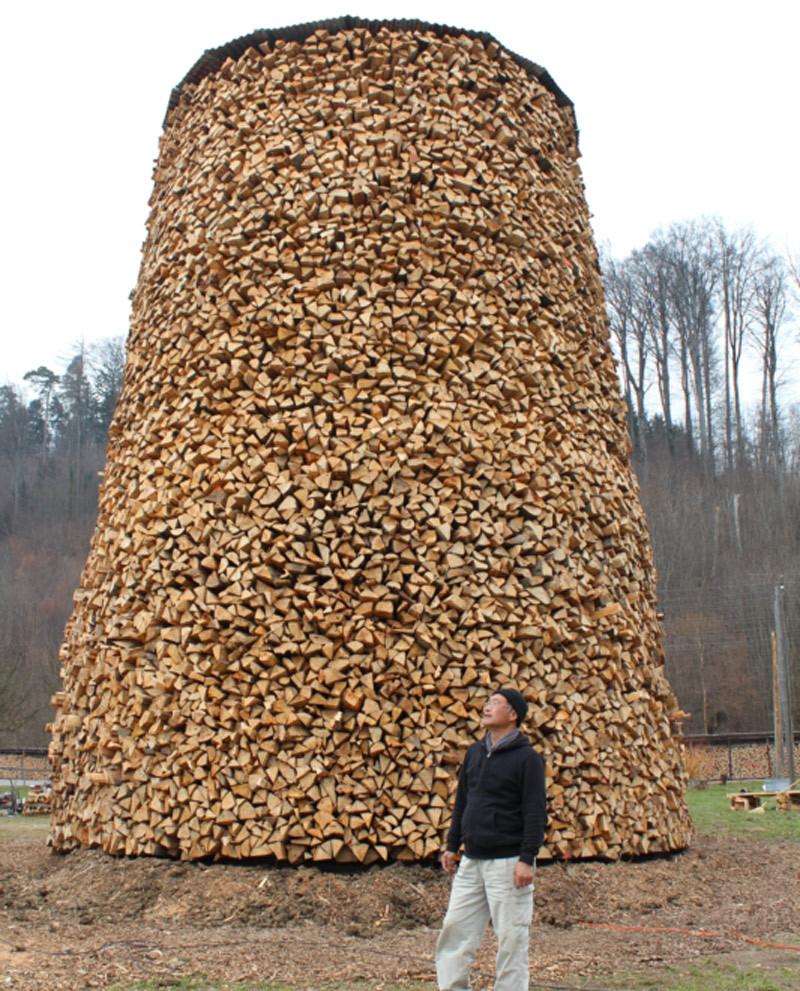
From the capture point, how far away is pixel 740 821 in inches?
404

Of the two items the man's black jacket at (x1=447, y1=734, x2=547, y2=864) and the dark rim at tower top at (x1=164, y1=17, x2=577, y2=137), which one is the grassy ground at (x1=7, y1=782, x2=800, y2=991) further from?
the dark rim at tower top at (x1=164, y1=17, x2=577, y2=137)

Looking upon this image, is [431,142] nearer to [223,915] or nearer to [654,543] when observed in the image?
[223,915]

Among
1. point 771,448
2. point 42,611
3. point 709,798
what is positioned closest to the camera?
point 709,798

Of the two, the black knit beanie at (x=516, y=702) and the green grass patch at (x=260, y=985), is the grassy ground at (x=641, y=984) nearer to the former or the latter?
the green grass patch at (x=260, y=985)

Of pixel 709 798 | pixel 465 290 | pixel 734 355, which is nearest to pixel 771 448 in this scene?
pixel 734 355

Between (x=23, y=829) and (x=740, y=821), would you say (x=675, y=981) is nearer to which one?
(x=740, y=821)

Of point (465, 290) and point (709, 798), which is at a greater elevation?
point (465, 290)

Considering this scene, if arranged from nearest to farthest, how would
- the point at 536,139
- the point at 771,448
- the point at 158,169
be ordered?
1. the point at 536,139
2. the point at 158,169
3. the point at 771,448

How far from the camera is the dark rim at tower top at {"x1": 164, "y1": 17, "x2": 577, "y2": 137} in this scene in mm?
6922

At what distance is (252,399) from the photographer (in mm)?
6184

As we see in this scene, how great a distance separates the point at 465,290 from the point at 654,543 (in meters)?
23.0

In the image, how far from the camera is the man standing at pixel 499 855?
350 centimetres

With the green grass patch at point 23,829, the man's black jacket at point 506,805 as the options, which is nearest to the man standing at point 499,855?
the man's black jacket at point 506,805

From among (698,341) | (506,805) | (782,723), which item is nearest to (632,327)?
(698,341)
